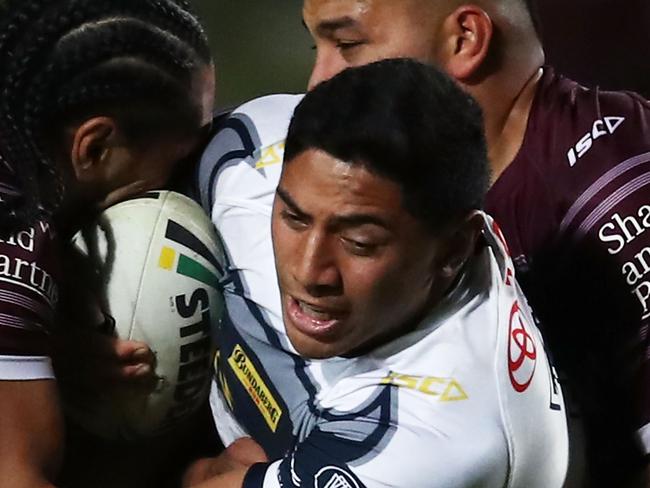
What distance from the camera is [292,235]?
0.94 meters

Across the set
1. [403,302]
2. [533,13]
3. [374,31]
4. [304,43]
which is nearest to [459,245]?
[403,302]

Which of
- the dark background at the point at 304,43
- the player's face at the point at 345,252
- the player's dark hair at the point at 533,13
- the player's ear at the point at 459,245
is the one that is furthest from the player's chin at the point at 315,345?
the dark background at the point at 304,43

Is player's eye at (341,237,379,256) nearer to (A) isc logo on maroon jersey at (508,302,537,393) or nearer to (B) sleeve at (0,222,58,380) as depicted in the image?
(A) isc logo on maroon jersey at (508,302,537,393)

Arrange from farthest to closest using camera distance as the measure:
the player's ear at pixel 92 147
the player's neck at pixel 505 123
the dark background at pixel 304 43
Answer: the dark background at pixel 304 43 < the player's neck at pixel 505 123 < the player's ear at pixel 92 147

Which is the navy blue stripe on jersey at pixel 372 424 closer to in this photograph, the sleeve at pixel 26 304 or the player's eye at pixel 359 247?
the player's eye at pixel 359 247

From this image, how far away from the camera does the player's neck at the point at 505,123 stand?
4.05ft

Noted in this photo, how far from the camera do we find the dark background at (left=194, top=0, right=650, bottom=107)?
2.02 m

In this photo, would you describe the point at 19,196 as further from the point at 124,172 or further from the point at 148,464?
the point at 148,464

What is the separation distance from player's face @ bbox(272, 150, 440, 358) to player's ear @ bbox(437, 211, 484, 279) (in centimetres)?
1

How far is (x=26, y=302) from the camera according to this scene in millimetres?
1024

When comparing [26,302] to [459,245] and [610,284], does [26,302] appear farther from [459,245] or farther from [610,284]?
[610,284]

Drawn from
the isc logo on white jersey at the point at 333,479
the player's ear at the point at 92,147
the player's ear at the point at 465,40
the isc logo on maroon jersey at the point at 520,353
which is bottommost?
the isc logo on white jersey at the point at 333,479

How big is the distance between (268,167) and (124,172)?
146mm

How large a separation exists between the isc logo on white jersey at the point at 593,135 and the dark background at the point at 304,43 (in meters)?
0.78
